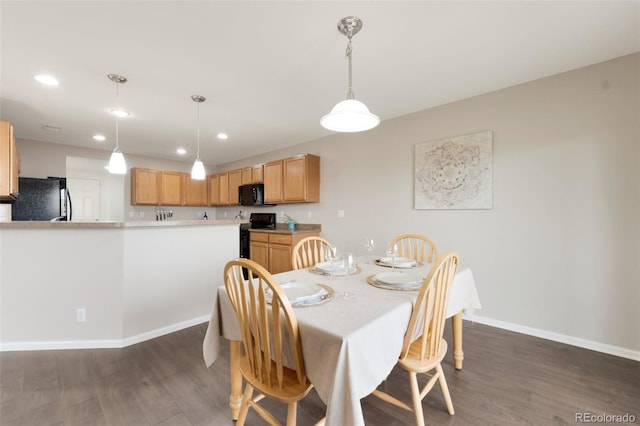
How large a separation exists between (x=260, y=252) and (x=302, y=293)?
3.41 m

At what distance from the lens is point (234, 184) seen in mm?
5688

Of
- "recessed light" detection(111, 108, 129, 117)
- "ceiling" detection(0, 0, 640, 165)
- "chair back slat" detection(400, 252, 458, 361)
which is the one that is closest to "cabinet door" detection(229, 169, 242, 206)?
"ceiling" detection(0, 0, 640, 165)

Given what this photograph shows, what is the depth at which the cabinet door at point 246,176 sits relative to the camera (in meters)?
Answer: 5.28

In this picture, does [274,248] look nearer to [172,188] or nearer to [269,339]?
[172,188]

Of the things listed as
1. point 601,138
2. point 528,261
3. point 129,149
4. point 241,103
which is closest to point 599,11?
point 601,138

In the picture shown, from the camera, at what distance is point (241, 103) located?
9.99ft

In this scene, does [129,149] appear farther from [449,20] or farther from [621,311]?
[621,311]

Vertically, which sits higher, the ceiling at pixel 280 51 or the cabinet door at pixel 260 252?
the ceiling at pixel 280 51

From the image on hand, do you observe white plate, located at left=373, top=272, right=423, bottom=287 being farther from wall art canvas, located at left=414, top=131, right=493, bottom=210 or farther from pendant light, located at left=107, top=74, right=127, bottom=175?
pendant light, located at left=107, top=74, right=127, bottom=175

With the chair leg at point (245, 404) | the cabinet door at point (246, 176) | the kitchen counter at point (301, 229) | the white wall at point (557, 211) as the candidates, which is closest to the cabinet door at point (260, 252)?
the kitchen counter at point (301, 229)

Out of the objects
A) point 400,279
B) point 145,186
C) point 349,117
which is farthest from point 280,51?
point 145,186

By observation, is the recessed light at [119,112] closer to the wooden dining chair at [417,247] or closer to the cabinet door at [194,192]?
the cabinet door at [194,192]

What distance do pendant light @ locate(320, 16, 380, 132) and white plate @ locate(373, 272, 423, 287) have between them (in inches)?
38.2

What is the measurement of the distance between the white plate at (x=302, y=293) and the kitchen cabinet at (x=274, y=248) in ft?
8.78
